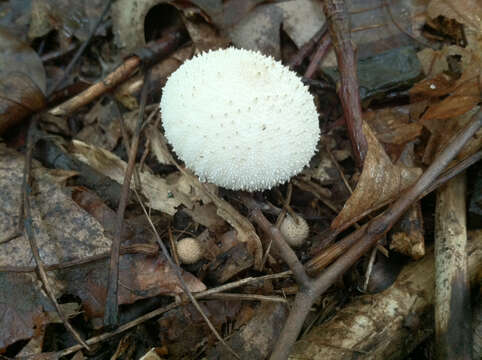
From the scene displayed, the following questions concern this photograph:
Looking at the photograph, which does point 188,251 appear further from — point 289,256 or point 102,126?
point 102,126

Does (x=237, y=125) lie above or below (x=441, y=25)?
below

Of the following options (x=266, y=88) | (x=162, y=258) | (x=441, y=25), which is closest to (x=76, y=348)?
(x=162, y=258)

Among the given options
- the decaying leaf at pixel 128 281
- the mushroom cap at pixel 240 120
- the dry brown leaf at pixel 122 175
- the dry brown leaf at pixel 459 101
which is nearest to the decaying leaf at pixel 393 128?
the dry brown leaf at pixel 459 101

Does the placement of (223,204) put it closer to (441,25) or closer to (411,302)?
(411,302)

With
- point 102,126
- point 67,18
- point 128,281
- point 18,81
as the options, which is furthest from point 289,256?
point 67,18

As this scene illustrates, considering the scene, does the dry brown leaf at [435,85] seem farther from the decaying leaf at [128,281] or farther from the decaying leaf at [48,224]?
the decaying leaf at [48,224]
